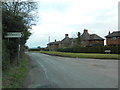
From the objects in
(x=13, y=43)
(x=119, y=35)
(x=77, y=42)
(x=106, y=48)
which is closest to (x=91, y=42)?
(x=77, y=42)

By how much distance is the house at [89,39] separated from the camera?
7638cm

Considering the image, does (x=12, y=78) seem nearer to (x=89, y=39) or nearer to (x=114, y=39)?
(x=114, y=39)

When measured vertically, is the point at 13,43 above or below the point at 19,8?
below

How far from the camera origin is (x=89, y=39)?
78.1m

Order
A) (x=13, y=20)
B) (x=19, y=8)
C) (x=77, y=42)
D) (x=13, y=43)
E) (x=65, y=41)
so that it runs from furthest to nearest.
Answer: (x=65, y=41), (x=77, y=42), (x=19, y=8), (x=13, y=43), (x=13, y=20)

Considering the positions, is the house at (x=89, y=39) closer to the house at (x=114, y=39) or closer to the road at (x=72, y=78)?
the house at (x=114, y=39)

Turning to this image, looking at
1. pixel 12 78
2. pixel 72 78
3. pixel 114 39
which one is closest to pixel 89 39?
pixel 114 39

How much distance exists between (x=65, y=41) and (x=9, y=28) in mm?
90074

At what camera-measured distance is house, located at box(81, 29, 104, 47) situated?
7638cm

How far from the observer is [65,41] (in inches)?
4178

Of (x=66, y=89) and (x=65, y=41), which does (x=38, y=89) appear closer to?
(x=66, y=89)

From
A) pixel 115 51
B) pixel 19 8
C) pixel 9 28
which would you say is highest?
pixel 19 8

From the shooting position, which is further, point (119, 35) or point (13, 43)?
point (119, 35)

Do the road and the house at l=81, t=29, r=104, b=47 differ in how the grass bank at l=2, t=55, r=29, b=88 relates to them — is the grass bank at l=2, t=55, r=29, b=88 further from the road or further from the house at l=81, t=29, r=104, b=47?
the house at l=81, t=29, r=104, b=47
